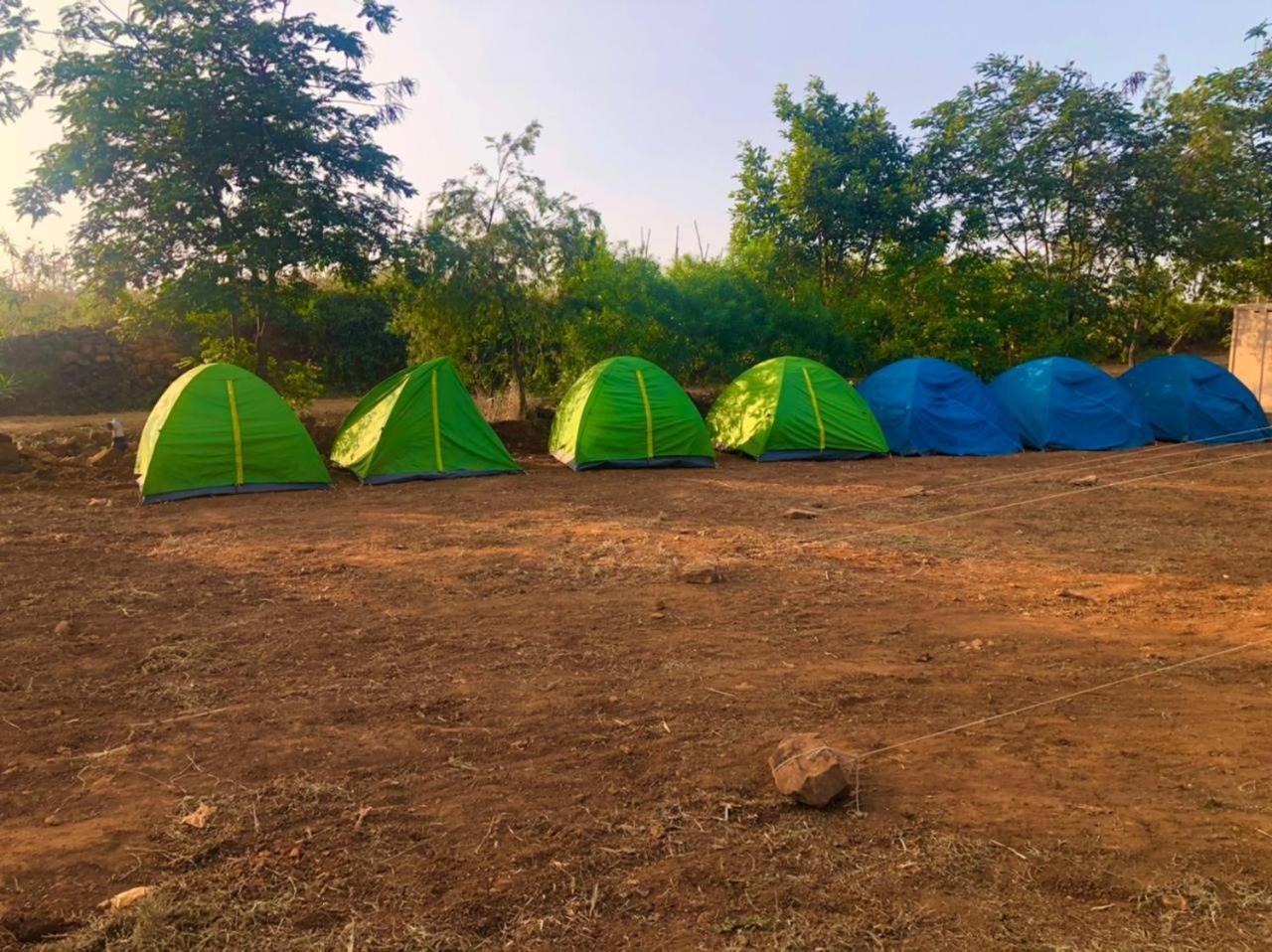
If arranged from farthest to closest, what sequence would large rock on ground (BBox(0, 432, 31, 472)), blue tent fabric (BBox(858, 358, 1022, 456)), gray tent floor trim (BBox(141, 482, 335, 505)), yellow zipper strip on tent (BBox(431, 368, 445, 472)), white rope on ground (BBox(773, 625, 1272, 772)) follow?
blue tent fabric (BBox(858, 358, 1022, 456)) → yellow zipper strip on tent (BBox(431, 368, 445, 472)) → large rock on ground (BBox(0, 432, 31, 472)) → gray tent floor trim (BBox(141, 482, 335, 505)) → white rope on ground (BBox(773, 625, 1272, 772))

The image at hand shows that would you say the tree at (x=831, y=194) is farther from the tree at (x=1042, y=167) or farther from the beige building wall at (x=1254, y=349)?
the beige building wall at (x=1254, y=349)

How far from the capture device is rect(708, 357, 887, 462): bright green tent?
12.9 meters

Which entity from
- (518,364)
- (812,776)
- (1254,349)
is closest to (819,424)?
(518,364)

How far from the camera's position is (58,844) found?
2988 mm

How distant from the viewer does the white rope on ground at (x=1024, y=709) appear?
3535mm

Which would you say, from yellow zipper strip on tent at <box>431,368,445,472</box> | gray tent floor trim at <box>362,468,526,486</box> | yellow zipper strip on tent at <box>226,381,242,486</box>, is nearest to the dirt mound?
gray tent floor trim at <box>362,468,526,486</box>

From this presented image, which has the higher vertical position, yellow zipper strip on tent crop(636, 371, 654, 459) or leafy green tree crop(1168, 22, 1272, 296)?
leafy green tree crop(1168, 22, 1272, 296)

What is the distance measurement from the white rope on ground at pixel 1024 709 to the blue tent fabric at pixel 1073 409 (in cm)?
994

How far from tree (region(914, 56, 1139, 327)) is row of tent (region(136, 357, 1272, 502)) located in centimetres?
435

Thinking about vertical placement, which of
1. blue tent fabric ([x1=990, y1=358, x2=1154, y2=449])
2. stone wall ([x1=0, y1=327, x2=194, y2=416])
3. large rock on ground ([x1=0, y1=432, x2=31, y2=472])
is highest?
stone wall ([x1=0, y1=327, x2=194, y2=416])

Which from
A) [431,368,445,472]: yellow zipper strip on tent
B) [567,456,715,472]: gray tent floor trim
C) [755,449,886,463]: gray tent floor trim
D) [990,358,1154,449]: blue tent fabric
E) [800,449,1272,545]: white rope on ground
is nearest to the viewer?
[800,449,1272,545]: white rope on ground

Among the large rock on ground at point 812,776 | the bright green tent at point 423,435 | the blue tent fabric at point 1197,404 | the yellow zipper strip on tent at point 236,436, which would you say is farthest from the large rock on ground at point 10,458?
the blue tent fabric at point 1197,404

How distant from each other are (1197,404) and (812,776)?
14889mm

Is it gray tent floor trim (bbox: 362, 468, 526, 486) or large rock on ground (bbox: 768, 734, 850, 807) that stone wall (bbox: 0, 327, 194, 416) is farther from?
large rock on ground (bbox: 768, 734, 850, 807)
